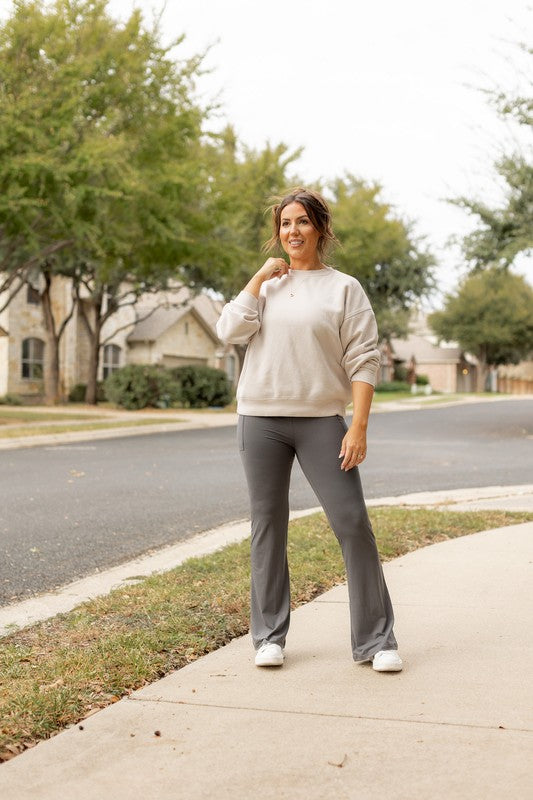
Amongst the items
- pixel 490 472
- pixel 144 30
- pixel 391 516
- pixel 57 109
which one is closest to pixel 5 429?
pixel 57 109

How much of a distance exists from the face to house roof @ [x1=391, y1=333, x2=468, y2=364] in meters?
88.2

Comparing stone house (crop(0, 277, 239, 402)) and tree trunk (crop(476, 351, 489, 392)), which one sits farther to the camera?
tree trunk (crop(476, 351, 489, 392))

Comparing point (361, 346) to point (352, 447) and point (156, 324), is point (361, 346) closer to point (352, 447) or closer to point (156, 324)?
point (352, 447)

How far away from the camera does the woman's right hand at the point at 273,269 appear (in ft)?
14.1

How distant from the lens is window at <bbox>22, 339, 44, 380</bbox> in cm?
4050

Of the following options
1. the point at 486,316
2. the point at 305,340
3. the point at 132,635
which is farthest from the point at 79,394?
the point at 486,316

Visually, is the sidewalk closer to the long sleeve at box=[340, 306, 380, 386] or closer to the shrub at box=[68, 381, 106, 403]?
the long sleeve at box=[340, 306, 380, 386]

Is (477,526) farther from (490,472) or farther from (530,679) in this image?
(490,472)

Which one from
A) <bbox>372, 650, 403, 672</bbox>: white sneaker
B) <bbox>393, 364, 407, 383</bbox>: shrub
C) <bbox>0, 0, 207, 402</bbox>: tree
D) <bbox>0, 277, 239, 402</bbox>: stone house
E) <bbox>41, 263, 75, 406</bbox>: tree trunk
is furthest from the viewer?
<bbox>393, 364, 407, 383</bbox>: shrub

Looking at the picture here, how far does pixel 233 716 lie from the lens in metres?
3.69

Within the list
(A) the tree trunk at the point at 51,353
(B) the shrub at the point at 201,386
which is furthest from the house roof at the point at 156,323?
(B) the shrub at the point at 201,386

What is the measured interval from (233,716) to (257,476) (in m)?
1.09

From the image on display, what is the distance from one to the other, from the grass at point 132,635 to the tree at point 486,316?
7986cm

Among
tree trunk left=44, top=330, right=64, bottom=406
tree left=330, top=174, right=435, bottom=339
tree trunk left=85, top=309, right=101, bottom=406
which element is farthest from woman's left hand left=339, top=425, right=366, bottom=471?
tree trunk left=85, top=309, right=101, bottom=406
